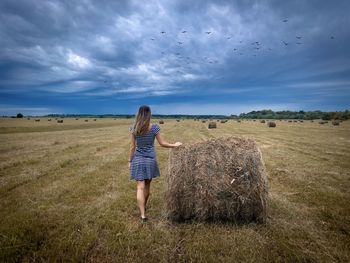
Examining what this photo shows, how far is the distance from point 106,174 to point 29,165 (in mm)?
4171

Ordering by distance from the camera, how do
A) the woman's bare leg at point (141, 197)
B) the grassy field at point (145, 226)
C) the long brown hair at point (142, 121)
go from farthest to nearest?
the woman's bare leg at point (141, 197) < the long brown hair at point (142, 121) < the grassy field at point (145, 226)

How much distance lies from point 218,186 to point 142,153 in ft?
6.12

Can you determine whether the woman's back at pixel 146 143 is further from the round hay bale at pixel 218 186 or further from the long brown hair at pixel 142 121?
the round hay bale at pixel 218 186

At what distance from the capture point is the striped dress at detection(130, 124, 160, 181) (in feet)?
19.6

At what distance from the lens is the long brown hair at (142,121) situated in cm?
583

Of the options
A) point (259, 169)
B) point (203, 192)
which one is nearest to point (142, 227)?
point (203, 192)

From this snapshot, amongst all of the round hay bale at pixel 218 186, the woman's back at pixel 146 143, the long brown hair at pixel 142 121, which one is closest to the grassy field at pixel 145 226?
the round hay bale at pixel 218 186

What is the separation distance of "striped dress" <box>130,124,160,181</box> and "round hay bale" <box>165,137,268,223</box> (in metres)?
0.48

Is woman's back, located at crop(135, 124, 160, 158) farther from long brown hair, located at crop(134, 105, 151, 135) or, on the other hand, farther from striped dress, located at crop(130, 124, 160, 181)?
long brown hair, located at crop(134, 105, 151, 135)

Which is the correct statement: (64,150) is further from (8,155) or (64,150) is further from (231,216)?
(231,216)

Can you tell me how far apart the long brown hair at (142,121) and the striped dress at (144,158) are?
0.41ft

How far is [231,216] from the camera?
585 cm

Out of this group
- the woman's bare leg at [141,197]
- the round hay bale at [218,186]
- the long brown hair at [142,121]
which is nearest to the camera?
the round hay bale at [218,186]

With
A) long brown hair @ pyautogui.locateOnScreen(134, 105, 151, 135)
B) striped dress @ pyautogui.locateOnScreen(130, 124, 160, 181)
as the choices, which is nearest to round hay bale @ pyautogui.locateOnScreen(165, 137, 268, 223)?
striped dress @ pyautogui.locateOnScreen(130, 124, 160, 181)
